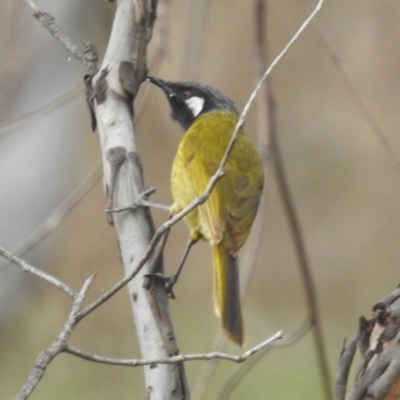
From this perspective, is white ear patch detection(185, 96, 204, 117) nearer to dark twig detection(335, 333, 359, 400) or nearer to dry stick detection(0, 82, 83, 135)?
dry stick detection(0, 82, 83, 135)

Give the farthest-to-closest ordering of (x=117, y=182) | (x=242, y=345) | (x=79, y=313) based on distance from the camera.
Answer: (x=242, y=345), (x=117, y=182), (x=79, y=313)

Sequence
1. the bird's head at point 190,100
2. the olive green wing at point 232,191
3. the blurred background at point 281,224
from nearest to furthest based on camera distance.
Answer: the olive green wing at point 232,191
the bird's head at point 190,100
the blurred background at point 281,224

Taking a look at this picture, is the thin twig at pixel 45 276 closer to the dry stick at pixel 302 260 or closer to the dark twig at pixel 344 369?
the dark twig at pixel 344 369

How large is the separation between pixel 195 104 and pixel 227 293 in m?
1.09

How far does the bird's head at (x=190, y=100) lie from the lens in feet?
11.0

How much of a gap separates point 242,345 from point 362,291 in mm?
5560

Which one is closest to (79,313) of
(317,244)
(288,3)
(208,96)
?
(208,96)

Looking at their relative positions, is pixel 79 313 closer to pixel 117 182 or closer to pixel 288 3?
pixel 117 182

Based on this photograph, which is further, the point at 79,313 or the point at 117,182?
the point at 117,182

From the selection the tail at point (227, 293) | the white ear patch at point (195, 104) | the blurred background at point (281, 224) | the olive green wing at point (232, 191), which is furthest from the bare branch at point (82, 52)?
the blurred background at point (281, 224)

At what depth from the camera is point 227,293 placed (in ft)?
8.50

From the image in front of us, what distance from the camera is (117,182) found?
2.27 meters

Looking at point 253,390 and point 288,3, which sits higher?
point 288,3

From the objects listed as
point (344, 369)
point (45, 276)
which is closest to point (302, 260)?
point (344, 369)
